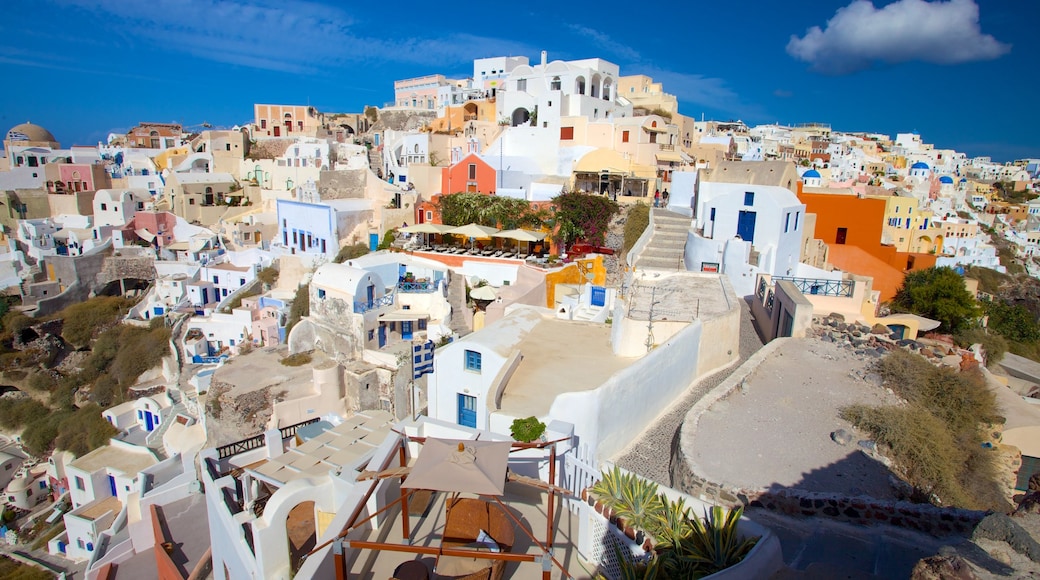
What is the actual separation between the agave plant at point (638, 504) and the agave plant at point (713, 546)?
0.39 m

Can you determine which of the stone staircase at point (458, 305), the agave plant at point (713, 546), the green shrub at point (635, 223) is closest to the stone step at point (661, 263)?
the green shrub at point (635, 223)

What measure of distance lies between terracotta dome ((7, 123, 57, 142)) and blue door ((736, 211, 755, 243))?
215ft

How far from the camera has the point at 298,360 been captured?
18672 millimetres

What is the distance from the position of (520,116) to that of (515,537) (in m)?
33.5

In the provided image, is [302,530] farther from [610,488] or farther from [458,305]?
[458,305]

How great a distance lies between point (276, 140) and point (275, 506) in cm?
4620

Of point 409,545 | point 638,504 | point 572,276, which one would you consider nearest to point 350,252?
point 572,276

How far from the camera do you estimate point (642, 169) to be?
2672 centimetres

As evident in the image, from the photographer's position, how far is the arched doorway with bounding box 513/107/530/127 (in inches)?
1396

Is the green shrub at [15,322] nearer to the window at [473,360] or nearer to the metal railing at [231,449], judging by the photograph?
the metal railing at [231,449]

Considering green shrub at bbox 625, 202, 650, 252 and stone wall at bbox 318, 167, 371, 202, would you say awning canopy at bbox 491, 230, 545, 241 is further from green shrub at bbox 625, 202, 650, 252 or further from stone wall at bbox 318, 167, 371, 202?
stone wall at bbox 318, 167, 371, 202

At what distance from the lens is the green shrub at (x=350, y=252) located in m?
25.0

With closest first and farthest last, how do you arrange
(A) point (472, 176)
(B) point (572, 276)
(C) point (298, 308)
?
(B) point (572, 276) → (C) point (298, 308) → (A) point (472, 176)

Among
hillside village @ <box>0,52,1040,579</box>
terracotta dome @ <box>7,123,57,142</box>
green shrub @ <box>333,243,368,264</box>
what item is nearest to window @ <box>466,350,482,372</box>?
hillside village @ <box>0,52,1040,579</box>
